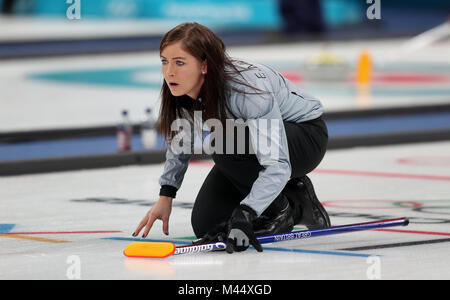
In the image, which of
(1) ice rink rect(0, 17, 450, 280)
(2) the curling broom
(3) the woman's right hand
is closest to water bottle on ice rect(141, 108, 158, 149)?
(1) ice rink rect(0, 17, 450, 280)

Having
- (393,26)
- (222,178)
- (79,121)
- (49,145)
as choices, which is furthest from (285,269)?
(393,26)

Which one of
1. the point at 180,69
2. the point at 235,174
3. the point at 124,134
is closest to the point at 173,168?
the point at 235,174

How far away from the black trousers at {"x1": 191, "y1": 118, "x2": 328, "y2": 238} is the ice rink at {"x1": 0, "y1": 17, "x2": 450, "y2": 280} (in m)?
0.21

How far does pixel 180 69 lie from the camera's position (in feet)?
14.2

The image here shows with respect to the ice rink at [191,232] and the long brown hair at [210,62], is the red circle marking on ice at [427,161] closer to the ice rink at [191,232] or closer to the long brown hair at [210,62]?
the ice rink at [191,232]

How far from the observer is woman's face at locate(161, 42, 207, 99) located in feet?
14.1

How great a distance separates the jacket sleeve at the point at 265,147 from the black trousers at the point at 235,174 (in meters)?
0.17

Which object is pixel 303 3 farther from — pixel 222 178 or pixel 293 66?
pixel 222 178

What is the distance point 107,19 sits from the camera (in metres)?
26.5

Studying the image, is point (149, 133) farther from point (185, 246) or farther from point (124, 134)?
point (185, 246)

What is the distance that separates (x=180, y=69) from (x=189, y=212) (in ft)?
4.91

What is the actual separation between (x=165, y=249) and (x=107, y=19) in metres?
22.6

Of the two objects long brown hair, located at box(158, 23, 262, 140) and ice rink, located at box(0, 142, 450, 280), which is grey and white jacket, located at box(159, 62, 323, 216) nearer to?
long brown hair, located at box(158, 23, 262, 140)
